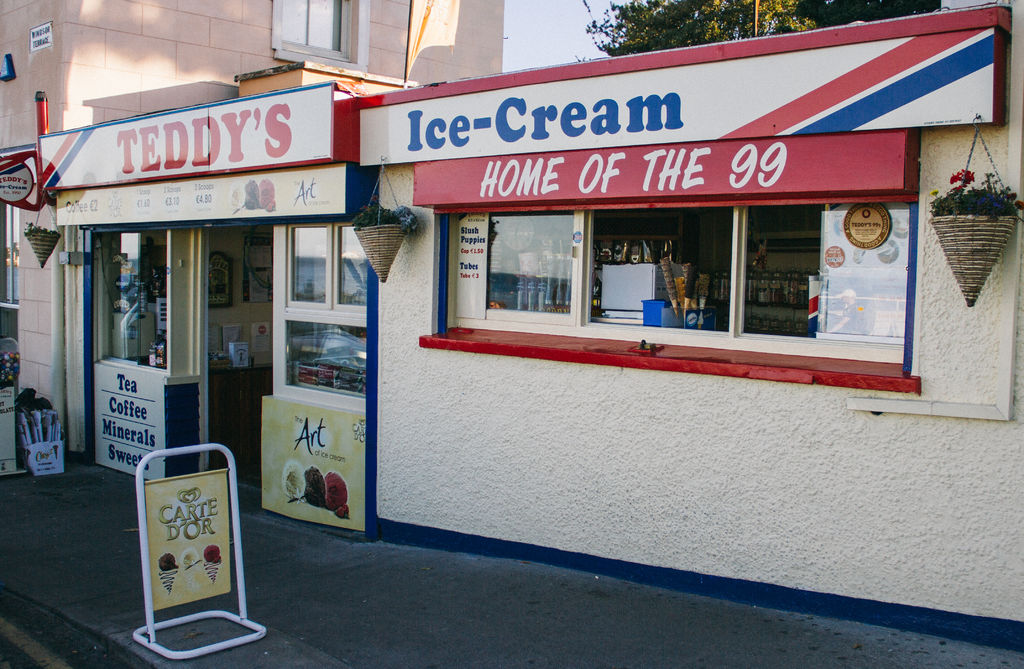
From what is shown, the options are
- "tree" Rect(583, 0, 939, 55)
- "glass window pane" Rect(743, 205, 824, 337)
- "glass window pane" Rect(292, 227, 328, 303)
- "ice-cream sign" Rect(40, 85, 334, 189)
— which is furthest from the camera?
"tree" Rect(583, 0, 939, 55)

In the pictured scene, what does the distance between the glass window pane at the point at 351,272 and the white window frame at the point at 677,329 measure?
99 centimetres

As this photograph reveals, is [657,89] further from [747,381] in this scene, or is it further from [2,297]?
[2,297]

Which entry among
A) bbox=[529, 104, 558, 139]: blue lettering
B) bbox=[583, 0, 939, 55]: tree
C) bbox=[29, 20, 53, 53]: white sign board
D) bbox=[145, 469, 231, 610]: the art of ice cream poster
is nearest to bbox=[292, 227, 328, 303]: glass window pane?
bbox=[529, 104, 558, 139]: blue lettering

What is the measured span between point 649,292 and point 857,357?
141 cm

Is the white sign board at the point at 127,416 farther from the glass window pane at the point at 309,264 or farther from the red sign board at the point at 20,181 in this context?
the glass window pane at the point at 309,264

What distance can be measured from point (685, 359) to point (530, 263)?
4.84ft

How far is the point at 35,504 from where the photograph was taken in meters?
8.20

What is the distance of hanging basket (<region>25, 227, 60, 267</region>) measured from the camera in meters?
9.54

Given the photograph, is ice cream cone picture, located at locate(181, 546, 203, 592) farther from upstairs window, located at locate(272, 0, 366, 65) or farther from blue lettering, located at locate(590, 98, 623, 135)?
upstairs window, located at locate(272, 0, 366, 65)

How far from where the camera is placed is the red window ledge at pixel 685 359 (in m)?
4.65

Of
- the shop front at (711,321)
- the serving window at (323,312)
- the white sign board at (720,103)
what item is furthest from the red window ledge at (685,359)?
the white sign board at (720,103)

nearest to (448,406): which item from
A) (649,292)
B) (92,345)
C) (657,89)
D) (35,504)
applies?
(649,292)

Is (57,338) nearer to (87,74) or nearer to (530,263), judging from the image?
(87,74)

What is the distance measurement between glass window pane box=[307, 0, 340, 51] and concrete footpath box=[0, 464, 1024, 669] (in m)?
6.32
